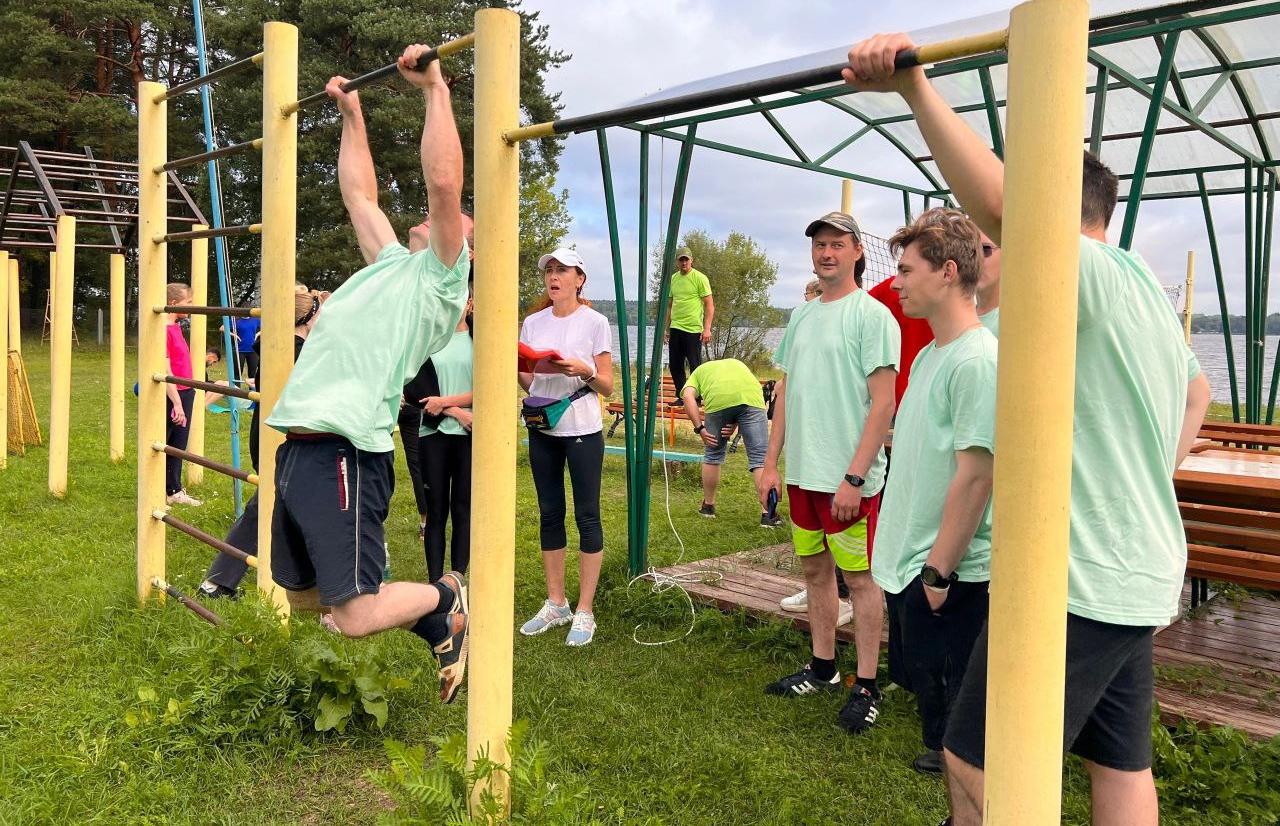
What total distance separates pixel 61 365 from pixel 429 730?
19.0ft

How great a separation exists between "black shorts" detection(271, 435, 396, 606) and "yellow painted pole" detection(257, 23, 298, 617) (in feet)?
2.74

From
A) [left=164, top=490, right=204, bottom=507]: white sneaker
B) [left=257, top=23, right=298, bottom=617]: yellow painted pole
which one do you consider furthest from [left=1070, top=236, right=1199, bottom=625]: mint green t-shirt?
[left=164, top=490, right=204, bottom=507]: white sneaker

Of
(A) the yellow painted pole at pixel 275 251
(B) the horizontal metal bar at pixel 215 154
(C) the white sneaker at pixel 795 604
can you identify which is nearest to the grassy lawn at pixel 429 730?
(C) the white sneaker at pixel 795 604

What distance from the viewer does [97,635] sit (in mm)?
4066

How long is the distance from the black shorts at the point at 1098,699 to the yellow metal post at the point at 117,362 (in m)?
8.48

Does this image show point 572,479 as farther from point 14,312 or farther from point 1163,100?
point 14,312

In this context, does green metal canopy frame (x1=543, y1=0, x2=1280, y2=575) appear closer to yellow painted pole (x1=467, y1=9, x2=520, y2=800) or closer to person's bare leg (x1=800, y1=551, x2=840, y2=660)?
yellow painted pole (x1=467, y1=9, x2=520, y2=800)

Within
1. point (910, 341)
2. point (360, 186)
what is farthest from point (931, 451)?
point (910, 341)

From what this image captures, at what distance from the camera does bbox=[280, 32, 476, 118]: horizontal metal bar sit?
7.95 ft

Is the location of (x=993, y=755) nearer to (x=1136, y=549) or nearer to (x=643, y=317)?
(x=1136, y=549)

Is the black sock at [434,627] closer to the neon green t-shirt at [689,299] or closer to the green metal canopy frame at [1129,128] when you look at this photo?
the green metal canopy frame at [1129,128]

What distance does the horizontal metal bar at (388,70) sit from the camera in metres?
2.42

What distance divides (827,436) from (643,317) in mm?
1653

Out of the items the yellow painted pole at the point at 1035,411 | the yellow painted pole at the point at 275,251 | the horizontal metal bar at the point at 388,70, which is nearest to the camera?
the yellow painted pole at the point at 1035,411
